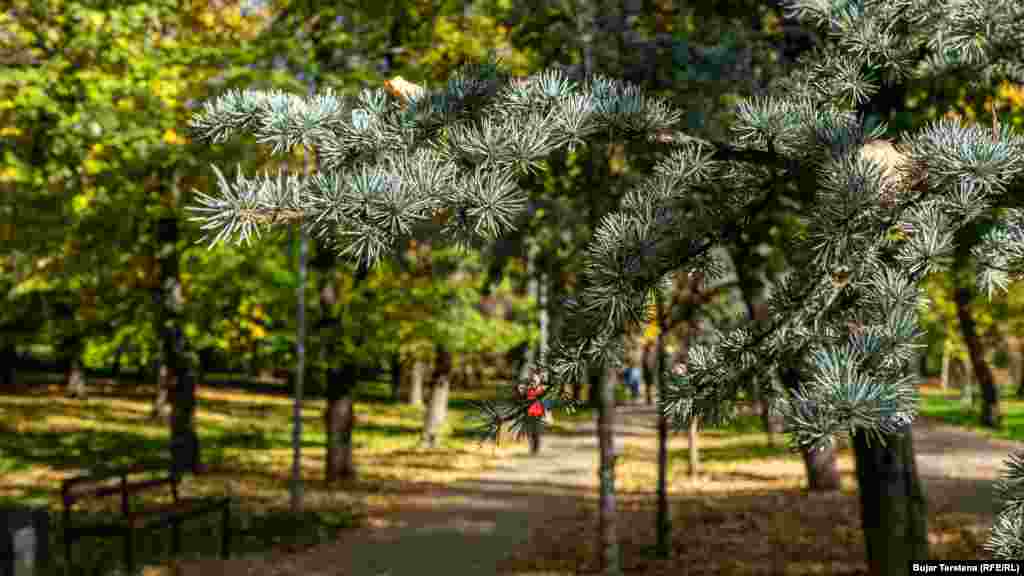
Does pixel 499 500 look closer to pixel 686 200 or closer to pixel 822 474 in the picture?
pixel 822 474

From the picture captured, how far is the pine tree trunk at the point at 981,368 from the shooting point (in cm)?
2269

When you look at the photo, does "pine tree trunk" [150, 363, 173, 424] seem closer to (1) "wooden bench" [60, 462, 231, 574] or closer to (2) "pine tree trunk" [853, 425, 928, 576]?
(1) "wooden bench" [60, 462, 231, 574]

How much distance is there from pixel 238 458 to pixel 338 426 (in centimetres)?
403

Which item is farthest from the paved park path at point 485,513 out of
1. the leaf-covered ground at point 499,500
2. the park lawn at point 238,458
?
the park lawn at point 238,458

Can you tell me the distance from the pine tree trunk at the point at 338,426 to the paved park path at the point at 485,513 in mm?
1592

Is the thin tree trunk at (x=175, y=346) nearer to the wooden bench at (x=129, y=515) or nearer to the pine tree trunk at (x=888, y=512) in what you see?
the wooden bench at (x=129, y=515)

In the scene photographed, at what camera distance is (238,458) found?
19.4 m

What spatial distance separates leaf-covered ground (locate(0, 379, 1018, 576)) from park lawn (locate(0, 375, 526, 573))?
0.20 ft

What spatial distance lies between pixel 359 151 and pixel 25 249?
13442 mm

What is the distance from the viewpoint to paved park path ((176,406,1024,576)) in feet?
33.1

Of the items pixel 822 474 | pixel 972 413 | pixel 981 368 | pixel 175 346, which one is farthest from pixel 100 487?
pixel 972 413

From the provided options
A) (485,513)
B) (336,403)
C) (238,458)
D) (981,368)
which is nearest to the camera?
(485,513)

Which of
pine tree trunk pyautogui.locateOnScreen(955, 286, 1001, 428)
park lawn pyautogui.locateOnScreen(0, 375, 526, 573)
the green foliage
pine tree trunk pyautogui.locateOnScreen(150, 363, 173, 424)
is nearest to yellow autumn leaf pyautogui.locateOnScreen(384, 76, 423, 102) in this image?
the green foliage

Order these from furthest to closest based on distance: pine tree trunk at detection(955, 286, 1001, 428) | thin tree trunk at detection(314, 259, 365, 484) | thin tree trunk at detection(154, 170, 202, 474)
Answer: pine tree trunk at detection(955, 286, 1001, 428), thin tree trunk at detection(154, 170, 202, 474), thin tree trunk at detection(314, 259, 365, 484)
